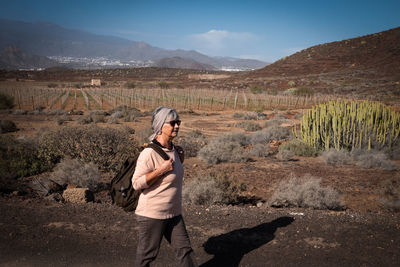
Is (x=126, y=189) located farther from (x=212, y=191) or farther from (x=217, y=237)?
(x=212, y=191)

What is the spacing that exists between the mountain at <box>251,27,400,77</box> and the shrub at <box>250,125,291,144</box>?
146ft

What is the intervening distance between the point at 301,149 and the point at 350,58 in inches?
2418

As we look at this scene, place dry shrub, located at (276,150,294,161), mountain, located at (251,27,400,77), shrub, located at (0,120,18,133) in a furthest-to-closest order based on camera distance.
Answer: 1. mountain, located at (251,27,400,77)
2. shrub, located at (0,120,18,133)
3. dry shrub, located at (276,150,294,161)

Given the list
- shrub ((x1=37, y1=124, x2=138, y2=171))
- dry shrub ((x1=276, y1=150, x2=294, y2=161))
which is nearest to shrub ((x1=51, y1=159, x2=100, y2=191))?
shrub ((x1=37, y1=124, x2=138, y2=171))

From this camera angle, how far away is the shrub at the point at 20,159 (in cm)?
808

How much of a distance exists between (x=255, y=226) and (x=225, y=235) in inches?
21.4

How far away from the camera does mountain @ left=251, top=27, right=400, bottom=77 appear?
56344mm

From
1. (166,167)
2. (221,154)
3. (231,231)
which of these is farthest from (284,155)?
(166,167)

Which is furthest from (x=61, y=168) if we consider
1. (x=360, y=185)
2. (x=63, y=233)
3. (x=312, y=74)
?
(x=312, y=74)

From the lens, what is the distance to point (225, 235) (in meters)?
4.41

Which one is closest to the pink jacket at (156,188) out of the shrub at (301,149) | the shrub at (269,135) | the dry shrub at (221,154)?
the dry shrub at (221,154)

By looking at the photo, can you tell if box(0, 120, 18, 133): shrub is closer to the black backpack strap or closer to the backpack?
the backpack

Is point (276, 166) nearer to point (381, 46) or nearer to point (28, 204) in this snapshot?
point (28, 204)

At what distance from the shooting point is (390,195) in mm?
6645
